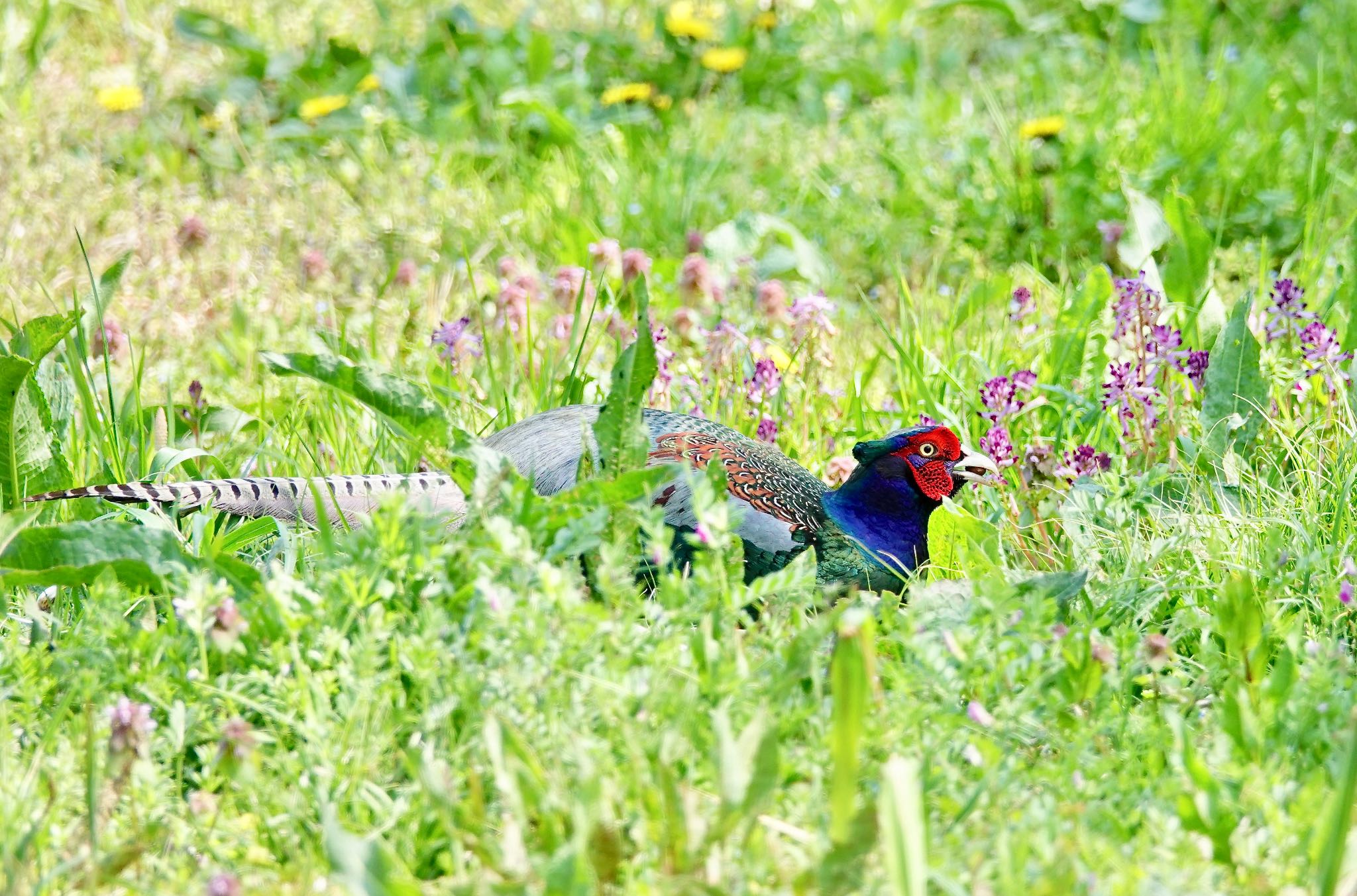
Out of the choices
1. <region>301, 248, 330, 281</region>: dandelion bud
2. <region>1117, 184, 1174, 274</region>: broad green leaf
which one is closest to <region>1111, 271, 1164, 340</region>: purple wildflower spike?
<region>1117, 184, 1174, 274</region>: broad green leaf

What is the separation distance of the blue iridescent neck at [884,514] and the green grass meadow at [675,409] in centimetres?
12

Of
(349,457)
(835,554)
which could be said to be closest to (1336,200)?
(835,554)

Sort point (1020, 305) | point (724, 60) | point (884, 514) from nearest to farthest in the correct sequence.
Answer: point (884, 514)
point (1020, 305)
point (724, 60)

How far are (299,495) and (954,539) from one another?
133 cm

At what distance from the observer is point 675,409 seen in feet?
13.1

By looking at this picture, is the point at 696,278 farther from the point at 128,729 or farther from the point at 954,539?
the point at 128,729

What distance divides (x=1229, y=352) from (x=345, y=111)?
155 inches

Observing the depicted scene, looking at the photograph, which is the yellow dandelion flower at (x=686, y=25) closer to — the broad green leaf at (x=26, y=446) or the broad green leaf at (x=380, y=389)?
the broad green leaf at (x=26, y=446)

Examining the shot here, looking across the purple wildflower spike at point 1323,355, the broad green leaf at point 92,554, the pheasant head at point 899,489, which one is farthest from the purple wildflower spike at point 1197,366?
the broad green leaf at point 92,554

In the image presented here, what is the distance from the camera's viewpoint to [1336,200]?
5.13m

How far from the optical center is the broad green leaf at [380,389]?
2.62 m

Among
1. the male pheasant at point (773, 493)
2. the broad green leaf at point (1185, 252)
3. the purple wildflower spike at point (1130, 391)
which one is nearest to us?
the male pheasant at point (773, 493)

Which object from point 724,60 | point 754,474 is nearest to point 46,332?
point 754,474

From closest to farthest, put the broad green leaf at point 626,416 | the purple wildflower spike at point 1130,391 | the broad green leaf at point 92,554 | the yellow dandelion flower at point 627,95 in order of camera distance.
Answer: the broad green leaf at point 92,554
the broad green leaf at point 626,416
the purple wildflower spike at point 1130,391
the yellow dandelion flower at point 627,95
